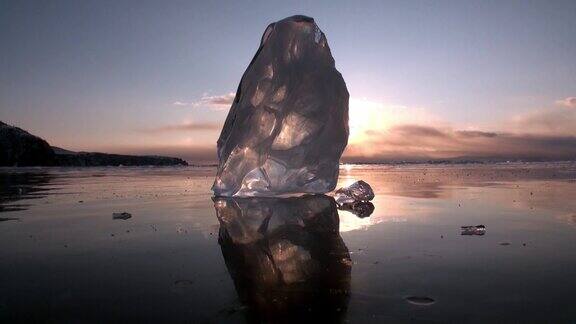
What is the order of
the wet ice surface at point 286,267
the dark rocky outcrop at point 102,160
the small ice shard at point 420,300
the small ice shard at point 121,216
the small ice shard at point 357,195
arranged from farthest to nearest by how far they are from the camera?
1. the dark rocky outcrop at point 102,160
2. the small ice shard at point 357,195
3. the small ice shard at point 121,216
4. the small ice shard at point 420,300
5. the wet ice surface at point 286,267

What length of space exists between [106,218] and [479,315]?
6067 mm

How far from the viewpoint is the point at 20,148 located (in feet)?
154

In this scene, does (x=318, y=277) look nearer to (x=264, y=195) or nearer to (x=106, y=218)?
(x=106, y=218)

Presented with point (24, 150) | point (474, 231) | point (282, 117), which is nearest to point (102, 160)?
point (24, 150)

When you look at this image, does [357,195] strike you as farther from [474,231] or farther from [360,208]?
[474,231]

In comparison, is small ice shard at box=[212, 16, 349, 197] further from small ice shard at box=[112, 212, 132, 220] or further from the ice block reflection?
small ice shard at box=[112, 212, 132, 220]

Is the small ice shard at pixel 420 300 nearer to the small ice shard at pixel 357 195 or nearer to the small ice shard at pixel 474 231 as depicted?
the small ice shard at pixel 474 231

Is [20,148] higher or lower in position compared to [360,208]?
higher

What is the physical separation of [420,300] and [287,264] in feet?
4.39

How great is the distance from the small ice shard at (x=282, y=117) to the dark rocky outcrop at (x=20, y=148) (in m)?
45.7

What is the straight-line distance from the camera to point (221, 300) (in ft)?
8.87

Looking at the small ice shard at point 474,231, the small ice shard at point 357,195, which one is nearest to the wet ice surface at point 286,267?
the small ice shard at point 474,231

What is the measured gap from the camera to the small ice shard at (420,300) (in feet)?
8.76

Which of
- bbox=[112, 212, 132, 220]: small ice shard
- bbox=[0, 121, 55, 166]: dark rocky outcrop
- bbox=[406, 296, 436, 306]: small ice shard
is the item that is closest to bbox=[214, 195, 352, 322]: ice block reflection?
bbox=[406, 296, 436, 306]: small ice shard
